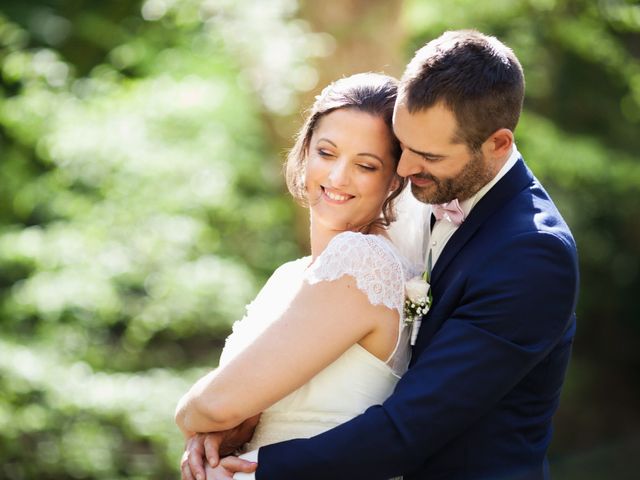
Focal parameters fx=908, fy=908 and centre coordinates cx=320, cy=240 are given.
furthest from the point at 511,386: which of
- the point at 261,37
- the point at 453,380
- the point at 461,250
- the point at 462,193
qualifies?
the point at 261,37

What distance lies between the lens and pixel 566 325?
2369 mm

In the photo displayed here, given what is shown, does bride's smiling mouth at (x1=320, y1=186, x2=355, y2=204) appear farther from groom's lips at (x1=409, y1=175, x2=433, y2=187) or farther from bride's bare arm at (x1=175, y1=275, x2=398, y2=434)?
bride's bare arm at (x1=175, y1=275, x2=398, y2=434)

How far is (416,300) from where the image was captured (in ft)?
8.09

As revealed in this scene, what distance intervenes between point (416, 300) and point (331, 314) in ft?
0.79

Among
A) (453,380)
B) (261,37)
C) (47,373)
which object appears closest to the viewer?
(453,380)

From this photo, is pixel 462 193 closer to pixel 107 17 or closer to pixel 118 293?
pixel 118 293

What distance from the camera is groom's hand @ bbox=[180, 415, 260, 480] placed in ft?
8.46

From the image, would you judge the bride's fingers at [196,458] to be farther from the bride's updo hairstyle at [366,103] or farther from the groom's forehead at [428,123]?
the groom's forehead at [428,123]

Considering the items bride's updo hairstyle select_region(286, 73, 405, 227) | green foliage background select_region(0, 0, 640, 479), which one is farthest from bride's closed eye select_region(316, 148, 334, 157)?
green foliage background select_region(0, 0, 640, 479)

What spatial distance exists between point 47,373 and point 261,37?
2610 mm

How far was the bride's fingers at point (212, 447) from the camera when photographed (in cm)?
256

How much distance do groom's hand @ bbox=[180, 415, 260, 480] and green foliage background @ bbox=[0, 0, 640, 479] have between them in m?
2.97

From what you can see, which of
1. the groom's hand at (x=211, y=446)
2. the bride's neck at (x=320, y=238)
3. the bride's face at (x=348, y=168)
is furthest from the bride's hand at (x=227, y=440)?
the bride's face at (x=348, y=168)

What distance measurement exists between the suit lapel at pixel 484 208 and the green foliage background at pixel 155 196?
3390mm
